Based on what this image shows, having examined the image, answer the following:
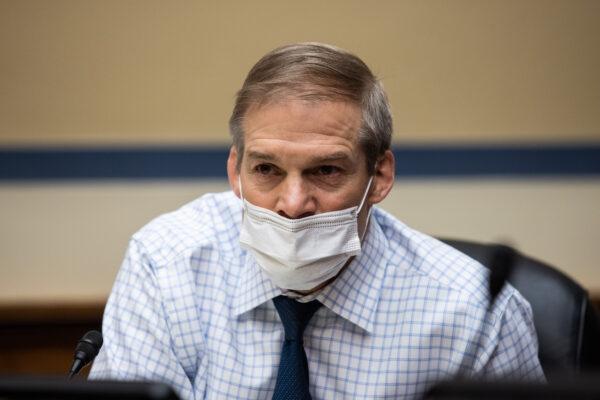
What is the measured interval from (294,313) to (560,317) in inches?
23.8

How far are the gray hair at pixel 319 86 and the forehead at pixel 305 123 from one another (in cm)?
1

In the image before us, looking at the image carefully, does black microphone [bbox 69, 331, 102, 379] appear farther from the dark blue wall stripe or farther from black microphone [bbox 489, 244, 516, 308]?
the dark blue wall stripe

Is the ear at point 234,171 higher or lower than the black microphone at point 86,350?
higher

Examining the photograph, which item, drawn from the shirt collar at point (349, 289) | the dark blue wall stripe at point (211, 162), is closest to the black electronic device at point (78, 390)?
the shirt collar at point (349, 289)

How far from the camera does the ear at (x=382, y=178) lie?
70.6 inches

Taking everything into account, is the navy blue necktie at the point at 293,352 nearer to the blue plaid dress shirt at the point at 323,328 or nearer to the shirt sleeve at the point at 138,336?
the blue plaid dress shirt at the point at 323,328

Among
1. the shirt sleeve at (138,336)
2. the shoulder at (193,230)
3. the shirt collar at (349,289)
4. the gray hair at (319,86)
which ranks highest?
the gray hair at (319,86)

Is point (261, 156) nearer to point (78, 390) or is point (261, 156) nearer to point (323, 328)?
point (323, 328)

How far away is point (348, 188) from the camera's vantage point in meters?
1.69

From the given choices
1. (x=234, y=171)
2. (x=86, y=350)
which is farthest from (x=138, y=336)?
(x=234, y=171)

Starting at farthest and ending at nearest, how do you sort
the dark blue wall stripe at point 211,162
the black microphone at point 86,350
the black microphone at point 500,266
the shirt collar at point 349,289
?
the dark blue wall stripe at point 211,162 → the shirt collar at point 349,289 → the black microphone at point 86,350 → the black microphone at point 500,266

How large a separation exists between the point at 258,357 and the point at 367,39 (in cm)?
184

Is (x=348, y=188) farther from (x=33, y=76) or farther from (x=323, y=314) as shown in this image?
(x=33, y=76)

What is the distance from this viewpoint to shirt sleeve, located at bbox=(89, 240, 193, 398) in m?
1.69
